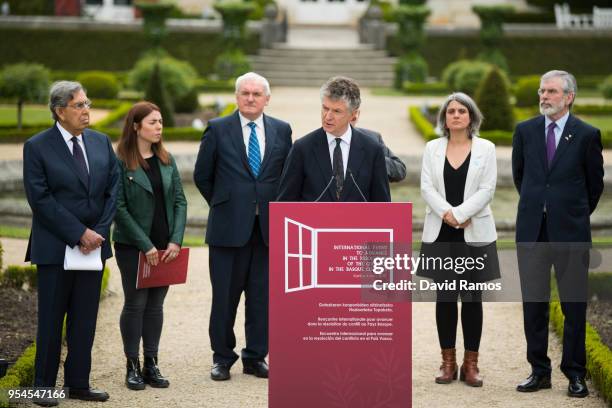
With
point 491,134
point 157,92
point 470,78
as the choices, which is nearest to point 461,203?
point 491,134

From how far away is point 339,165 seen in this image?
5809mm

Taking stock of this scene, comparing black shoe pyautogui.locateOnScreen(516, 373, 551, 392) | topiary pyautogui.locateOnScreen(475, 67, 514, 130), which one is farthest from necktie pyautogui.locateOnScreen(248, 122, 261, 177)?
topiary pyautogui.locateOnScreen(475, 67, 514, 130)

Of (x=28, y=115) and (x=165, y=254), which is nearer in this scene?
(x=165, y=254)

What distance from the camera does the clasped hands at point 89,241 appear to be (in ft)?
19.4

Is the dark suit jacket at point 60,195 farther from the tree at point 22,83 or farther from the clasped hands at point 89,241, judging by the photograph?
the tree at point 22,83

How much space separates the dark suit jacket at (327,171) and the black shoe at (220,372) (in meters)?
1.20

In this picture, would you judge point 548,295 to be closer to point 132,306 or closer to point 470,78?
point 132,306

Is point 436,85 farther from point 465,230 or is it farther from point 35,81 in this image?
point 465,230

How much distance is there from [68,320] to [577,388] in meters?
2.70

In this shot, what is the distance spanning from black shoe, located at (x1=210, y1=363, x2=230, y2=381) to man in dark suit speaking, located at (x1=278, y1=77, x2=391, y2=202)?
1260 mm

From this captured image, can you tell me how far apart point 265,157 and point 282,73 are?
21.7m

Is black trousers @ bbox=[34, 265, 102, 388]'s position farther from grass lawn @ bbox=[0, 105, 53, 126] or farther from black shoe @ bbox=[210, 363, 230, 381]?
grass lawn @ bbox=[0, 105, 53, 126]

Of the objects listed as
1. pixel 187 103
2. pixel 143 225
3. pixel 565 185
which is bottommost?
pixel 143 225

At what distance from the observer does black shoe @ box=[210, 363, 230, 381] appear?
6.53 metres
